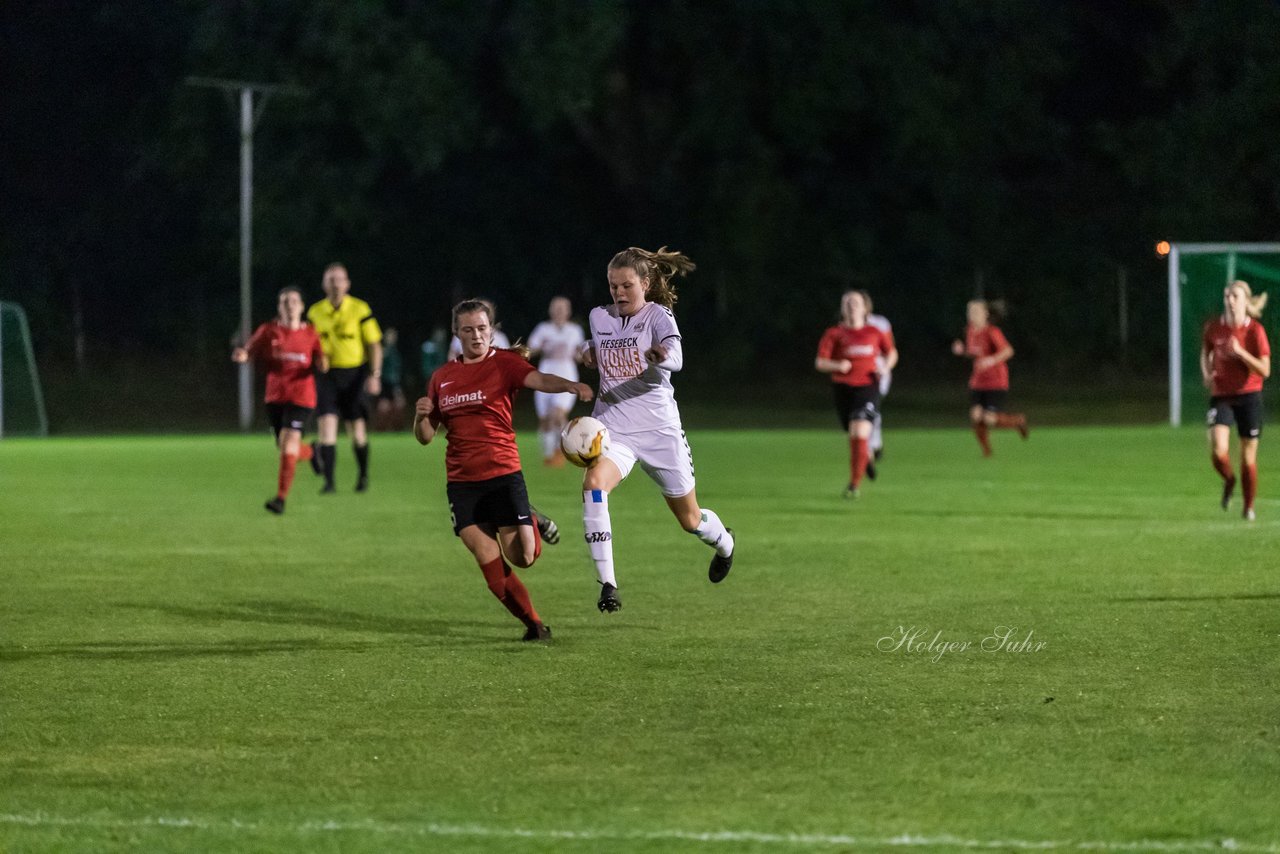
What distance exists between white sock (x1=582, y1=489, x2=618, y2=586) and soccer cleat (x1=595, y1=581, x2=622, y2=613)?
7 cm

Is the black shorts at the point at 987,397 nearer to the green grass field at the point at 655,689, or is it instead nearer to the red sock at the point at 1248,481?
the green grass field at the point at 655,689

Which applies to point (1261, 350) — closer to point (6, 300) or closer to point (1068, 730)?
point (1068, 730)

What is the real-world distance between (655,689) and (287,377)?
375 inches

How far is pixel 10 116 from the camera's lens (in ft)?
173

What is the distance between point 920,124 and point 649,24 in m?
6.91

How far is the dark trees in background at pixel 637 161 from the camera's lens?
144 ft

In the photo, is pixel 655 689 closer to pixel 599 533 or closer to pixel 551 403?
pixel 599 533

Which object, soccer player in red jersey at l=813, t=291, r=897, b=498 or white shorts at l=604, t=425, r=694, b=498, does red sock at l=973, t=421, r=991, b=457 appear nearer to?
soccer player in red jersey at l=813, t=291, r=897, b=498

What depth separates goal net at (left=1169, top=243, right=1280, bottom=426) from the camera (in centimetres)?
3103

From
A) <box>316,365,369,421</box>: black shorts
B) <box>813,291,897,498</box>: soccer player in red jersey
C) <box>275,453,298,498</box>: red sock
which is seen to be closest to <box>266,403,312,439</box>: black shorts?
<box>275,453,298,498</box>: red sock

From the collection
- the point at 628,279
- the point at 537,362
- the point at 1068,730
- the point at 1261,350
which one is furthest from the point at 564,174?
the point at 1068,730

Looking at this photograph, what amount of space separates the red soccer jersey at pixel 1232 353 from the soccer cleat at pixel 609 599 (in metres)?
6.99

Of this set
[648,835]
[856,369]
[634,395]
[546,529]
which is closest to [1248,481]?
[856,369]

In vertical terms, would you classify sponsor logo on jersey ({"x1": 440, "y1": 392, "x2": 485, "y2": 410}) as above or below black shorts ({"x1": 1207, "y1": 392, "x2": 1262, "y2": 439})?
above
